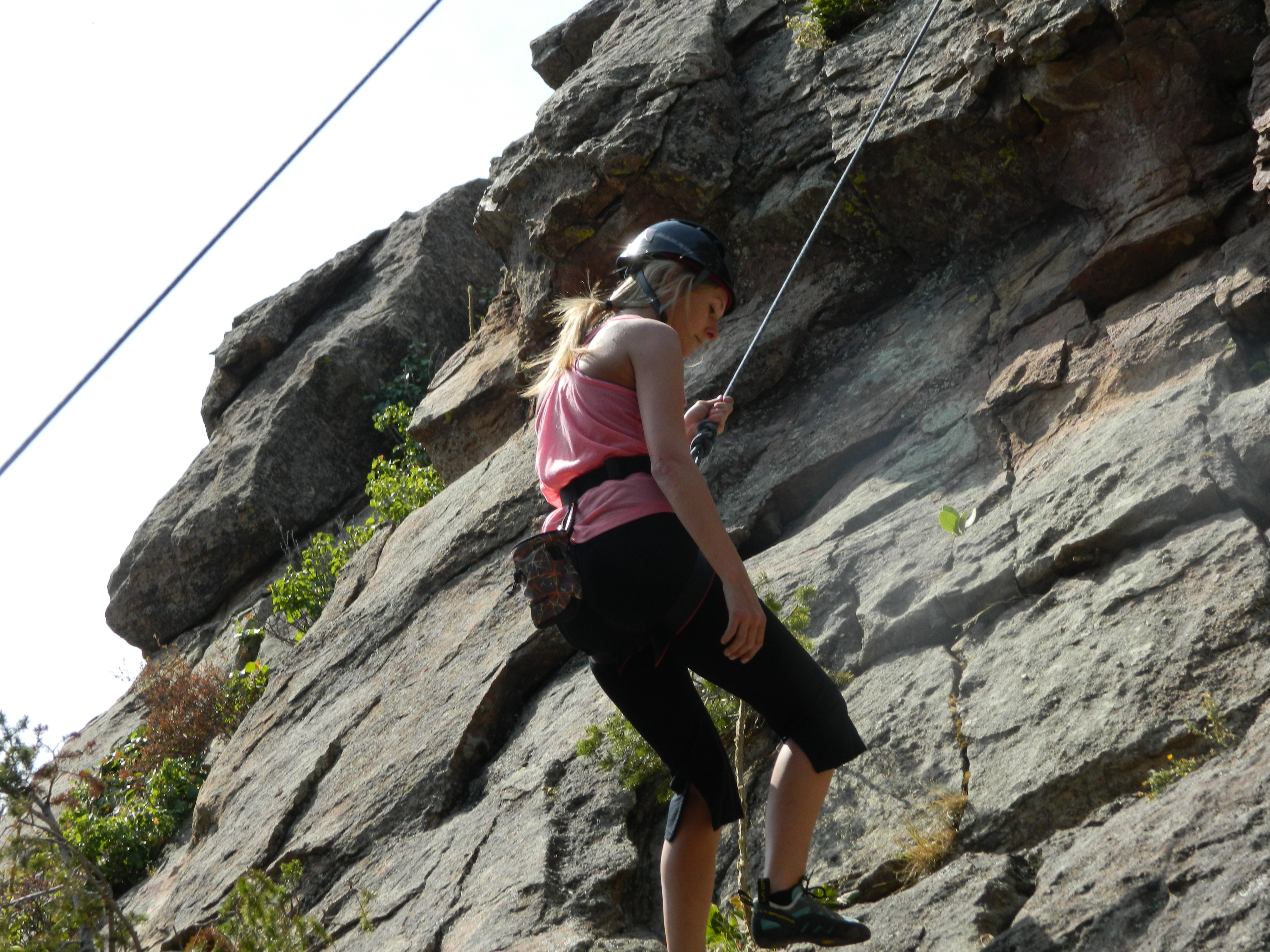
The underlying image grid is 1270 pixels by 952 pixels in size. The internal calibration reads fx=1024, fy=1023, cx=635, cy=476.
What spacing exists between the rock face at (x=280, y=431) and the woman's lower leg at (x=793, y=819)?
10.5 m

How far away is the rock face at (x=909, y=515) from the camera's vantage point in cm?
363

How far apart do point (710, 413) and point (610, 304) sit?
83 cm

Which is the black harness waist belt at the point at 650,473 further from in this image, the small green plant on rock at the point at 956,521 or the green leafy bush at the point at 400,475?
the green leafy bush at the point at 400,475

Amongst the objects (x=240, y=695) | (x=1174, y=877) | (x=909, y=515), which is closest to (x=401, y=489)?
(x=240, y=695)

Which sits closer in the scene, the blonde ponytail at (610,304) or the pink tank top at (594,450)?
the pink tank top at (594,450)

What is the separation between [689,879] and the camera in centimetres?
314

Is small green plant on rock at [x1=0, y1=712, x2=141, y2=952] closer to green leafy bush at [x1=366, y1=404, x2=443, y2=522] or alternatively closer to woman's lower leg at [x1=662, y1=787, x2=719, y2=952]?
woman's lower leg at [x1=662, y1=787, x2=719, y2=952]

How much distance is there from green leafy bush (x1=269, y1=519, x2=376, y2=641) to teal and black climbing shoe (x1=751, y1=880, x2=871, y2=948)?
27.5 ft

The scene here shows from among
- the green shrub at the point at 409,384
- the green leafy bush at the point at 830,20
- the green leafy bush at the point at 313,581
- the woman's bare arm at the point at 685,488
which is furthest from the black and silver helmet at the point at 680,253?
the green shrub at the point at 409,384

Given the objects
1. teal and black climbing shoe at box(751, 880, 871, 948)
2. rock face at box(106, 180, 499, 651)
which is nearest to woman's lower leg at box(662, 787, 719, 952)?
teal and black climbing shoe at box(751, 880, 871, 948)

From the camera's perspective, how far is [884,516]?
18.6 feet

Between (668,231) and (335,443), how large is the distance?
34.3 feet

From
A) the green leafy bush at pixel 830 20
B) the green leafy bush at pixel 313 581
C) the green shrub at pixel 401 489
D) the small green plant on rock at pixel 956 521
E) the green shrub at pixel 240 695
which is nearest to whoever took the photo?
the small green plant on rock at pixel 956 521

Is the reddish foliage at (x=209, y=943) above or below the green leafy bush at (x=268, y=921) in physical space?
below
